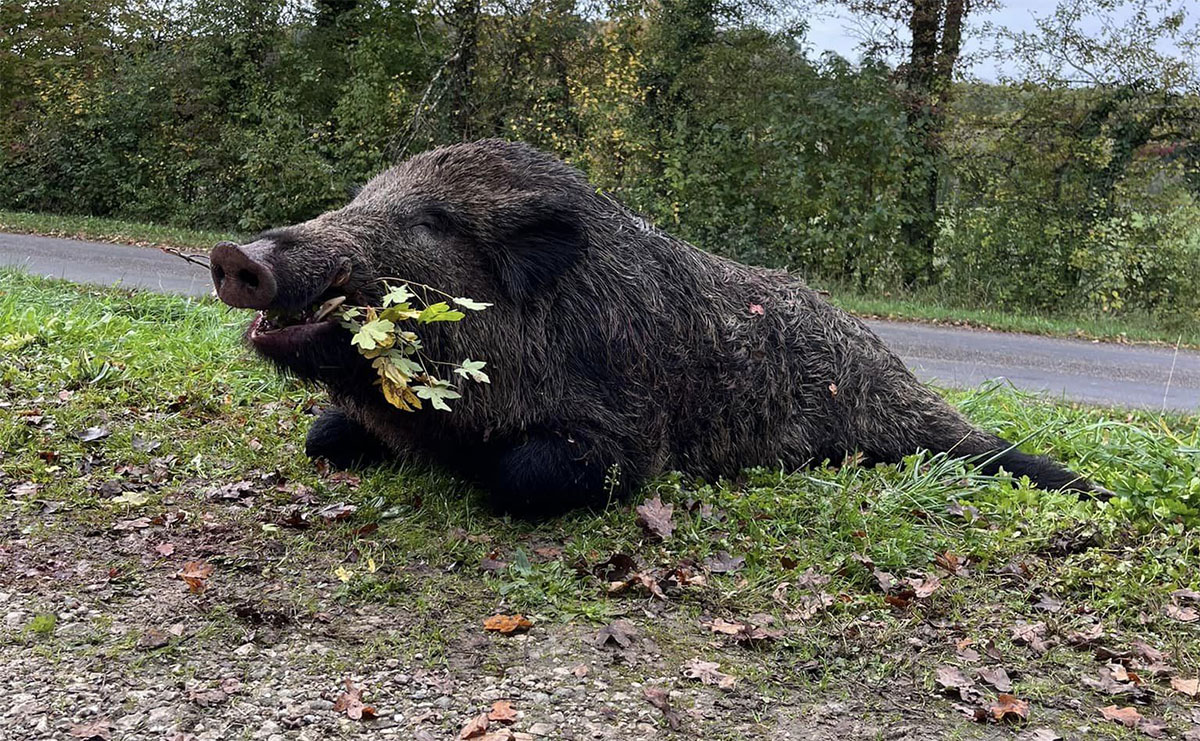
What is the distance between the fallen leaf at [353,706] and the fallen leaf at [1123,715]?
218 cm

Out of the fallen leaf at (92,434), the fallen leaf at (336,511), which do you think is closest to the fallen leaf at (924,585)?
the fallen leaf at (336,511)

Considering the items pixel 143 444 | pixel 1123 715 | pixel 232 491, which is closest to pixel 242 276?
pixel 232 491

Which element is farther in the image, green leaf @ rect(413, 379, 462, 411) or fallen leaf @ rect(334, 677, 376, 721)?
green leaf @ rect(413, 379, 462, 411)

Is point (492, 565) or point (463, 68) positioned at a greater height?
point (463, 68)

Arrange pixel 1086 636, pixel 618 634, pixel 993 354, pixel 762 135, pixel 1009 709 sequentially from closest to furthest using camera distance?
pixel 1009 709, pixel 618 634, pixel 1086 636, pixel 993 354, pixel 762 135

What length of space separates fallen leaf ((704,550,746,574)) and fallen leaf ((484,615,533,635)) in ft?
2.79

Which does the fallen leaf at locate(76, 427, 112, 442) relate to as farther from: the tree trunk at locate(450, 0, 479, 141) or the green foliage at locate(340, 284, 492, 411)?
the tree trunk at locate(450, 0, 479, 141)

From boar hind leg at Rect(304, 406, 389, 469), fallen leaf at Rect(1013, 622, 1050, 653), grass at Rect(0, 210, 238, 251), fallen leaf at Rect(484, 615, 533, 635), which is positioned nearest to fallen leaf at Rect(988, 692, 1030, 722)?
fallen leaf at Rect(1013, 622, 1050, 653)

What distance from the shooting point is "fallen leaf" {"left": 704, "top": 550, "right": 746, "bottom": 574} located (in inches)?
158

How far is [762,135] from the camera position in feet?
52.6

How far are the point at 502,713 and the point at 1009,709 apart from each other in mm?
1510

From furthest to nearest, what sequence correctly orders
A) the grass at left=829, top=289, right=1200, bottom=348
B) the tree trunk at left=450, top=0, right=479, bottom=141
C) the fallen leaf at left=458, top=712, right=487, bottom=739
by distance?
1. the tree trunk at left=450, top=0, right=479, bottom=141
2. the grass at left=829, top=289, right=1200, bottom=348
3. the fallen leaf at left=458, top=712, right=487, bottom=739

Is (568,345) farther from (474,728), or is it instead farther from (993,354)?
(993,354)

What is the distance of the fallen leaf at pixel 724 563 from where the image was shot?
4.01 meters
